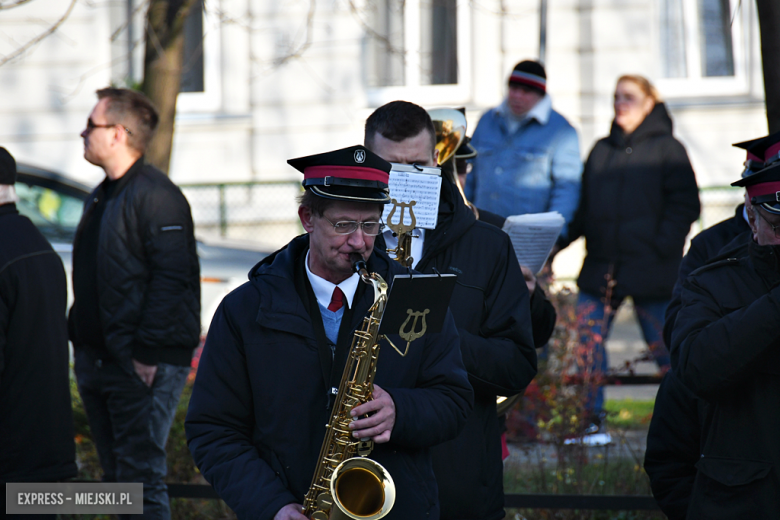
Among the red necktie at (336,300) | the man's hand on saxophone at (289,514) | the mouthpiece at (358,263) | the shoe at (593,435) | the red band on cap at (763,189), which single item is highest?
the red band on cap at (763,189)

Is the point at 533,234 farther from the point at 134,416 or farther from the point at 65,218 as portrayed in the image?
the point at 65,218

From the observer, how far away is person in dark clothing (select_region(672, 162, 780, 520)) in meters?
2.69

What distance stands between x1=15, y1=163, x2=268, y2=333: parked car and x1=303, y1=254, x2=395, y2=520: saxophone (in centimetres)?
492

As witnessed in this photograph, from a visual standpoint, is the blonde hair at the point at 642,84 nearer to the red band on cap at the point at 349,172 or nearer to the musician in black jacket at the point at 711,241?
the musician in black jacket at the point at 711,241

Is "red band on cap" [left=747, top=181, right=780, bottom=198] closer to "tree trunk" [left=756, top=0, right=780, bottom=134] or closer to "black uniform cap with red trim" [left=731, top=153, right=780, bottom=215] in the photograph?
"black uniform cap with red trim" [left=731, top=153, right=780, bottom=215]

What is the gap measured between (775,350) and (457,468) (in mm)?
1126

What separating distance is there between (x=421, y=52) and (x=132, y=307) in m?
7.77

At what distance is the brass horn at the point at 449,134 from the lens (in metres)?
3.75

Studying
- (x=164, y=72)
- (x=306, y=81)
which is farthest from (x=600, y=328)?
(x=306, y=81)

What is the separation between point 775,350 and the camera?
273cm

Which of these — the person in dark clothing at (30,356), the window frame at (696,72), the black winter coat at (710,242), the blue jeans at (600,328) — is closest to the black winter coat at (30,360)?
the person in dark clothing at (30,356)

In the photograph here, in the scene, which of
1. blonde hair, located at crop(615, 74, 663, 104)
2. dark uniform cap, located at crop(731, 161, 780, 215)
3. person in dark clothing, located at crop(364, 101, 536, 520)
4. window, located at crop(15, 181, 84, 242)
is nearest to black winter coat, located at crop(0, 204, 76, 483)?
person in dark clothing, located at crop(364, 101, 536, 520)

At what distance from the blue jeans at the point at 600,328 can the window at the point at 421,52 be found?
227 inches

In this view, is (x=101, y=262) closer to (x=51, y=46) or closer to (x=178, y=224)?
(x=178, y=224)
